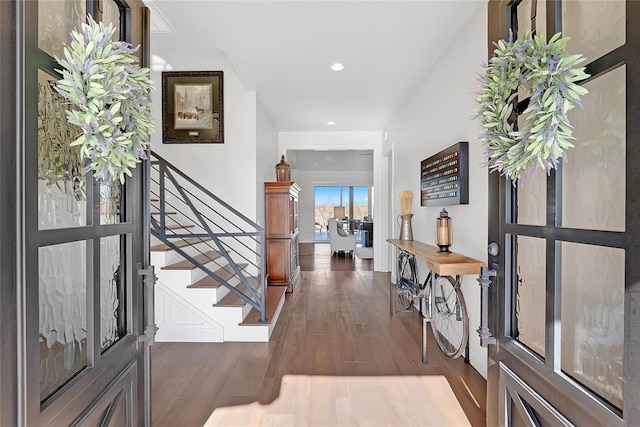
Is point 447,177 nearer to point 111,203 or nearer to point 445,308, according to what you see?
point 445,308

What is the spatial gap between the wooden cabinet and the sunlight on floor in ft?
8.34

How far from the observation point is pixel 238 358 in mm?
2832

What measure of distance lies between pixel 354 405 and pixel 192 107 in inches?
161

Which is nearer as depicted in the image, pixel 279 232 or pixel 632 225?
pixel 632 225

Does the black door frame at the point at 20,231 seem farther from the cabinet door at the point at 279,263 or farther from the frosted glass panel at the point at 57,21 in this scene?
the cabinet door at the point at 279,263

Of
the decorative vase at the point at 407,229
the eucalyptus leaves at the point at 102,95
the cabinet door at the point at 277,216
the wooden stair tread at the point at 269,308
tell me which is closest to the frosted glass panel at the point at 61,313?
the eucalyptus leaves at the point at 102,95

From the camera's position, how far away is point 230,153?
4.67 metres

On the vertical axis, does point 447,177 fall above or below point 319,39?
below

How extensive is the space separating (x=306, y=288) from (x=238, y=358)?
2493mm

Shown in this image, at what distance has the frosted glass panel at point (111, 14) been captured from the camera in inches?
47.0

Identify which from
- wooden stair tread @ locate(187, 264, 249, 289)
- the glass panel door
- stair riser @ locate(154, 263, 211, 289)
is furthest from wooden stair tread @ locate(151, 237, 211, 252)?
the glass panel door

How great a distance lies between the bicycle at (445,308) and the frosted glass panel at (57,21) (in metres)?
2.63

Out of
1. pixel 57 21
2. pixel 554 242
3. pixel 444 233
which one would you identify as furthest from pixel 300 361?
pixel 57 21

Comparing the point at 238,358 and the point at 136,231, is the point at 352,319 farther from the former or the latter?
the point at 136,231
